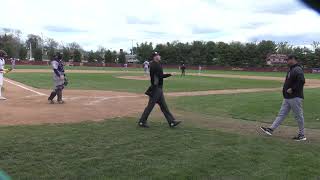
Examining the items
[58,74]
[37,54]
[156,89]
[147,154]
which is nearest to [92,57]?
[37,54]

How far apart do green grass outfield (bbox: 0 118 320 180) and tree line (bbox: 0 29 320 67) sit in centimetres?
6371

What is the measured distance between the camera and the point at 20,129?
9.78 m

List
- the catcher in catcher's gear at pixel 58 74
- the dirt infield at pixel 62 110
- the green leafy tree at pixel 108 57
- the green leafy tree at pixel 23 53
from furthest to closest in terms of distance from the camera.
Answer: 1. the green leafy tree at pixel 108 57
2. the green leafy tree at pixel 23 53
3. the catcher in catcher's gear at pixel 58 74
4. the dirt infield at pixel 62 110

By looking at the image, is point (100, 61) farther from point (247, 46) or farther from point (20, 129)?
point (20, 129)

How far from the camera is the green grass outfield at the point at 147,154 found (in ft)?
20.3

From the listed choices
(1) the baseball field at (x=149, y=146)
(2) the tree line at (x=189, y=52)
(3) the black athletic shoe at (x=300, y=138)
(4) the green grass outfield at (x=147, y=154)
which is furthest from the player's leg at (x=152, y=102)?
(2) the tree line at (x=189, y=52)

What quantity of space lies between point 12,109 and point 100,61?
85443mm

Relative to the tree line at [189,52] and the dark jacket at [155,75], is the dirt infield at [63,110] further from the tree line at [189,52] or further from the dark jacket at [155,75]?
the tree line at [189,52]

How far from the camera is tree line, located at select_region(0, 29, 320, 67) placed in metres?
78.2

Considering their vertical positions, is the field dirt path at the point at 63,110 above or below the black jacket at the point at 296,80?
below

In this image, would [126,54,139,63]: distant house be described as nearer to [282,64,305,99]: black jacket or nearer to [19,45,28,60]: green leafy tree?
[19,45,28,60]: green leafy tree

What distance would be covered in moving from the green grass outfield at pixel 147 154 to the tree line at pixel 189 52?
6371 cm

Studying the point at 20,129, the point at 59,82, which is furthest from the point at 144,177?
the point at 59,82

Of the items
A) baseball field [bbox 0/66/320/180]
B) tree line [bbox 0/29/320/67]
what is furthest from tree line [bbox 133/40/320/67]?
baseball field [bbox 0/66/320/180]
